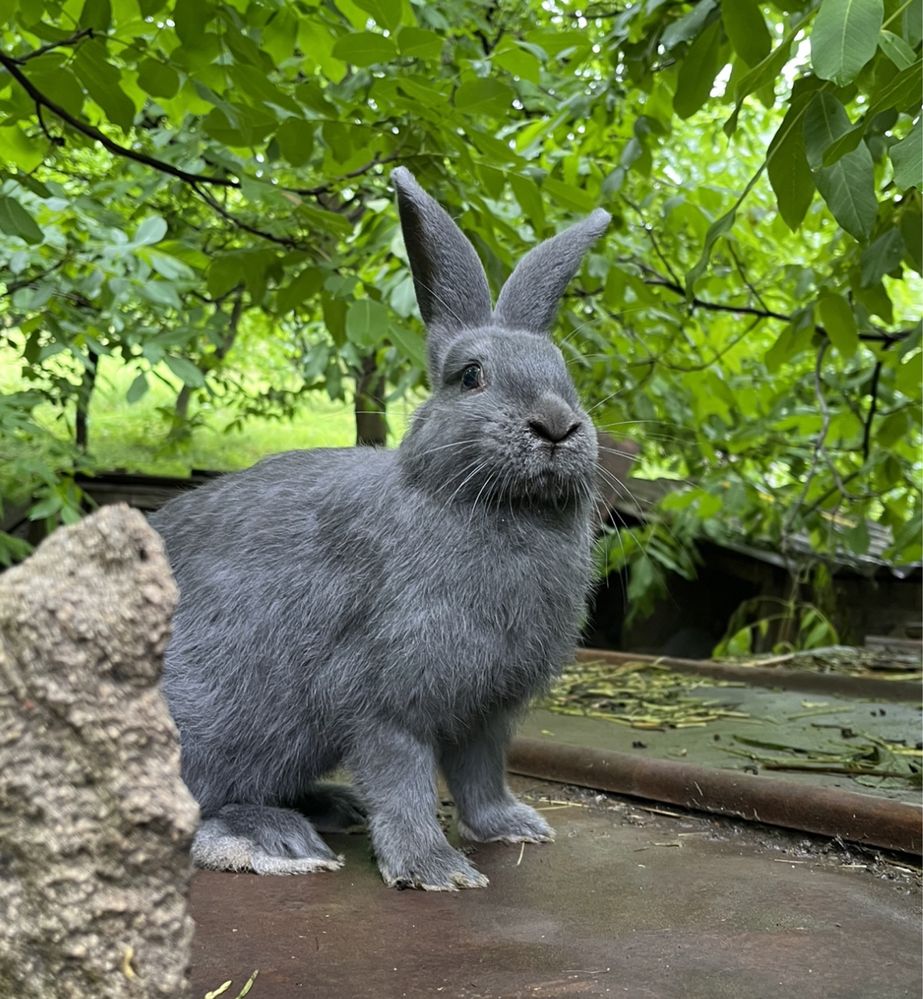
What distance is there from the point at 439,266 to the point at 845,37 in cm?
102

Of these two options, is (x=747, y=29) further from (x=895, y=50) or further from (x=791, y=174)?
(x=895, y=50)

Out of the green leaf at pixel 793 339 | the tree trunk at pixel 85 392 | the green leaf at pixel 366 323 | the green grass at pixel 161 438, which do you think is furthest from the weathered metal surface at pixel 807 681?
the green grass at pixel 161 438

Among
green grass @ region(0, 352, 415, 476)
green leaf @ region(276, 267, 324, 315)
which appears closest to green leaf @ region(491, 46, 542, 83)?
green leaf @ region(276, 267, 324, 315)

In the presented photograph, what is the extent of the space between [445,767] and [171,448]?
499cm

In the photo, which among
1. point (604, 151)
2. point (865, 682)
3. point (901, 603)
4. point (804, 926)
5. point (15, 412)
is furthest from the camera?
point (901, 603)

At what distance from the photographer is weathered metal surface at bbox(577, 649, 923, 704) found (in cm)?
477

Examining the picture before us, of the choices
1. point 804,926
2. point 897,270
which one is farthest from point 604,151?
point 804,926

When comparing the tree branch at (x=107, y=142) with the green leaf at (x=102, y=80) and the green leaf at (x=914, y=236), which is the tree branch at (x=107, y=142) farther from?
the green leaf at (x=914, y=236)

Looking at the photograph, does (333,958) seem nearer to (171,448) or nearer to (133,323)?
(133,323)

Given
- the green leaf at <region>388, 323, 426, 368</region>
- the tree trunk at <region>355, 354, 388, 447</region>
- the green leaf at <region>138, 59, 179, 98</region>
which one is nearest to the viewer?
the green leaf at <region>138, 59, 179, 98</region>

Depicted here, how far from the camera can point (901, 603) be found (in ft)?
26.6

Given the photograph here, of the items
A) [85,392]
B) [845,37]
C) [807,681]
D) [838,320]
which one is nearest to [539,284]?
[845,37]

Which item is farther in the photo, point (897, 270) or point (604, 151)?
point (604, 151)

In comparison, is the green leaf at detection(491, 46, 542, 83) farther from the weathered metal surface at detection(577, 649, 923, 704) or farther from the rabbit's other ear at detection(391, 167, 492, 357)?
the weathered metal surface at detection(577, 649, 923, 704)
